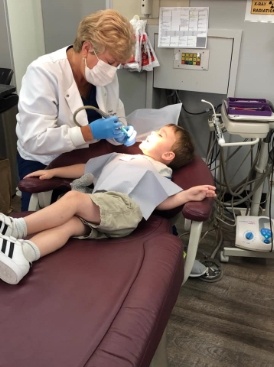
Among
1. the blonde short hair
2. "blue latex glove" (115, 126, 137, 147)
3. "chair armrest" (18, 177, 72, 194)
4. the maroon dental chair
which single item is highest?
the blonde short hair

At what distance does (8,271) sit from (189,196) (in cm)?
70

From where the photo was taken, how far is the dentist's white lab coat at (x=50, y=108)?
5.19 feet

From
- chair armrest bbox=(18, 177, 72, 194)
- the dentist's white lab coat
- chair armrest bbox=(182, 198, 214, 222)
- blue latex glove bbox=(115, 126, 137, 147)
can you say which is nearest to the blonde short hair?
the dentist's white lab coat

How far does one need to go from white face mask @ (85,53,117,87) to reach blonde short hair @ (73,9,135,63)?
5 cm

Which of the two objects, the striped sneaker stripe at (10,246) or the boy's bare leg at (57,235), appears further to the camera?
the boy's bare leg at (57,235)

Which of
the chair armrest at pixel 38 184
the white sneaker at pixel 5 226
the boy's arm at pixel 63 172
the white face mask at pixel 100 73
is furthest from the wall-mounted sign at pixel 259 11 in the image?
the white sneaker at pixel 5 226

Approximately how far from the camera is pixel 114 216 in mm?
1398

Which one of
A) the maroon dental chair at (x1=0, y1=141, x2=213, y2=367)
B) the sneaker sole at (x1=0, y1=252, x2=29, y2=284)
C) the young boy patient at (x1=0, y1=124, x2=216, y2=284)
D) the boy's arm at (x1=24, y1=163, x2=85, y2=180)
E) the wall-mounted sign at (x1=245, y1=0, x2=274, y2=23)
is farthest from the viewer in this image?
the wall-mounted sign at (x1=245, y1=0, x2=274, y2=23)

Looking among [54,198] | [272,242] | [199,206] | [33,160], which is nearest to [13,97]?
[33,160]

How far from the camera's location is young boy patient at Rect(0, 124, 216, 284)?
1240 millimetres

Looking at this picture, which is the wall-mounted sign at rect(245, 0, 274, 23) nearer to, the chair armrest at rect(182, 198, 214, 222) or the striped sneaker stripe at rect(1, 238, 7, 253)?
the chair armrest at rect(182, 198, 214, 222)

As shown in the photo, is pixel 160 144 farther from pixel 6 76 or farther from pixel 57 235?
pixel 6 76

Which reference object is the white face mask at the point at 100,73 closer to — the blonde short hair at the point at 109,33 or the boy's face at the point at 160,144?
the blonde short hair at the point at 109,33

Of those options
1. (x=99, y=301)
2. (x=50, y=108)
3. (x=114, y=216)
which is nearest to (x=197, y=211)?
(x=114, y=216)
